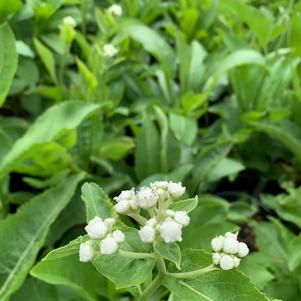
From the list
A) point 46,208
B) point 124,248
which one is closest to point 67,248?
point 124,248

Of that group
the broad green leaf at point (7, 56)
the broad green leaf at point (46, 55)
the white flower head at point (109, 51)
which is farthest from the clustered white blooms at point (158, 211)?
the broad green leaf at point (46, 55)

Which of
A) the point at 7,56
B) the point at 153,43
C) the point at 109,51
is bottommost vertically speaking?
the point at 153,43

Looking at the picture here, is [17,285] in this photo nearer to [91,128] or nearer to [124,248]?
[124,248]

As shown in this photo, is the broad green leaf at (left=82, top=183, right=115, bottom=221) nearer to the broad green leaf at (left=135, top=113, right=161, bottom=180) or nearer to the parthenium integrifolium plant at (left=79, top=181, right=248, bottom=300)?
the parthenium integrifolium plant at (left=79, top=181, right=248, bottom=300)

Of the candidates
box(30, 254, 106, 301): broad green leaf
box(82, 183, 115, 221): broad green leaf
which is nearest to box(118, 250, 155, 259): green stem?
box(82, 183, 115, 221): broad green leaf

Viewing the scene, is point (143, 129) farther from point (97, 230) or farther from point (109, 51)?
point (97, 230)

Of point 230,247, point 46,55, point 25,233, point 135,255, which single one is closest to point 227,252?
point 230,247
